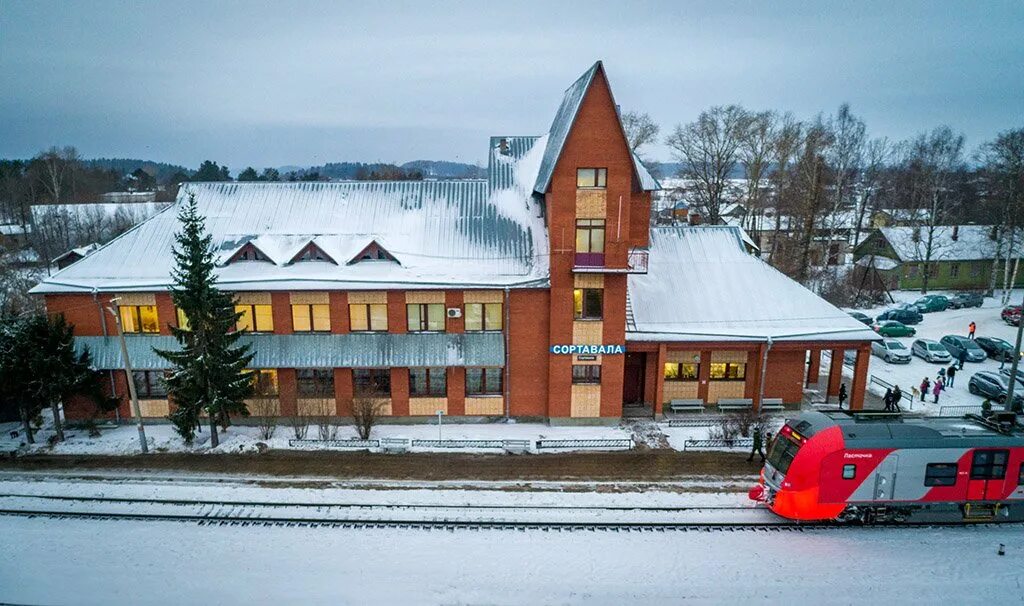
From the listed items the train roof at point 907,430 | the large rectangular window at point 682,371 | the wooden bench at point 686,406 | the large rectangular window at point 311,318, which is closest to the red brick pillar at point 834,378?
the wooden bench at point 686,406

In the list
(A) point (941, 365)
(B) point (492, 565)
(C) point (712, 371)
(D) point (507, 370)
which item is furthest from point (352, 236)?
(A) point (941, 365)

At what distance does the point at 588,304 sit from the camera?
1028 inches

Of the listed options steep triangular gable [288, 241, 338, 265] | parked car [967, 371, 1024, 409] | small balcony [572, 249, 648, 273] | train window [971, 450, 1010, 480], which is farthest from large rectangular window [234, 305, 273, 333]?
parked car [967, 371, 1024, 409]

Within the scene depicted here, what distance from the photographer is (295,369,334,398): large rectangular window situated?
26688 mm

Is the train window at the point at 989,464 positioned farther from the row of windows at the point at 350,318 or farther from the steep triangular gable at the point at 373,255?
the steep triangular gable at the point at 373,255

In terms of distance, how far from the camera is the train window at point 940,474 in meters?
17.3

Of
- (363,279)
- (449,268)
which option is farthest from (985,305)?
(363,279)

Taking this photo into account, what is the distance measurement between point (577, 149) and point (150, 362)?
21.7m

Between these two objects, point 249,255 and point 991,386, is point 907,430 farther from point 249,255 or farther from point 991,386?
point 249,255

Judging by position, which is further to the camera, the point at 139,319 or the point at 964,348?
the point at 964,348

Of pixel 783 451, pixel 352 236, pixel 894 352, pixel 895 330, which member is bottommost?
pixel 894 352

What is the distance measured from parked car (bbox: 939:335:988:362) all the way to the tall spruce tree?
4040 centimetres

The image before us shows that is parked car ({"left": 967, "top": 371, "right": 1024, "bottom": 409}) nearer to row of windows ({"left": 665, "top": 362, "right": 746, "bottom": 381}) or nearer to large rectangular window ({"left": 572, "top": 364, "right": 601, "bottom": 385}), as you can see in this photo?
row of windows ({"left": 665, "top": 362, "right": 746, "bottom": 381})

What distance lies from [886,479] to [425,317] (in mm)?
18610
